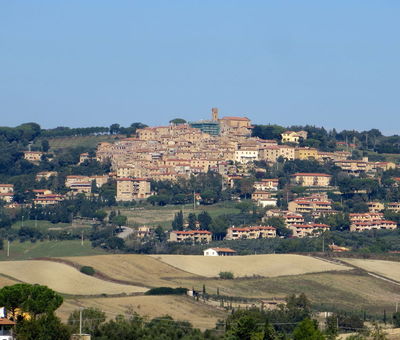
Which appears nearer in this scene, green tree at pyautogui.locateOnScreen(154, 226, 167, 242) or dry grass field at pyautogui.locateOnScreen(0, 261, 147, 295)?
dry grass field at pyautogui.locateOnScreen(0, 261, 147, 295)

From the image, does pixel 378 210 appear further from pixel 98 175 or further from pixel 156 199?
pixel 98 175

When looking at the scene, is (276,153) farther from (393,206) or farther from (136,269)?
(136,269)

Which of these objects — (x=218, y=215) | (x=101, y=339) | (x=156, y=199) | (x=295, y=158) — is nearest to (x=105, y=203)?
(x=156, y=199)

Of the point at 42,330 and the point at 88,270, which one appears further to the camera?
the point at 88,270

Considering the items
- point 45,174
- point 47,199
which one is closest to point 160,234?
point 47,199

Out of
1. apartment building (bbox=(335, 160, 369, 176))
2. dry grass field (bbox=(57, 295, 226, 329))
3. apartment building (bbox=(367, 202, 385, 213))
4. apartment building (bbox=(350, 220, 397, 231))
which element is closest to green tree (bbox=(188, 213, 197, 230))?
apartment building (bbox=(350, 220, 397, 231))

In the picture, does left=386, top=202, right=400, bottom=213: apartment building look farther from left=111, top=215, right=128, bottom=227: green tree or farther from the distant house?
the distant house

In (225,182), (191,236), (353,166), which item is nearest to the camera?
(191,236)
